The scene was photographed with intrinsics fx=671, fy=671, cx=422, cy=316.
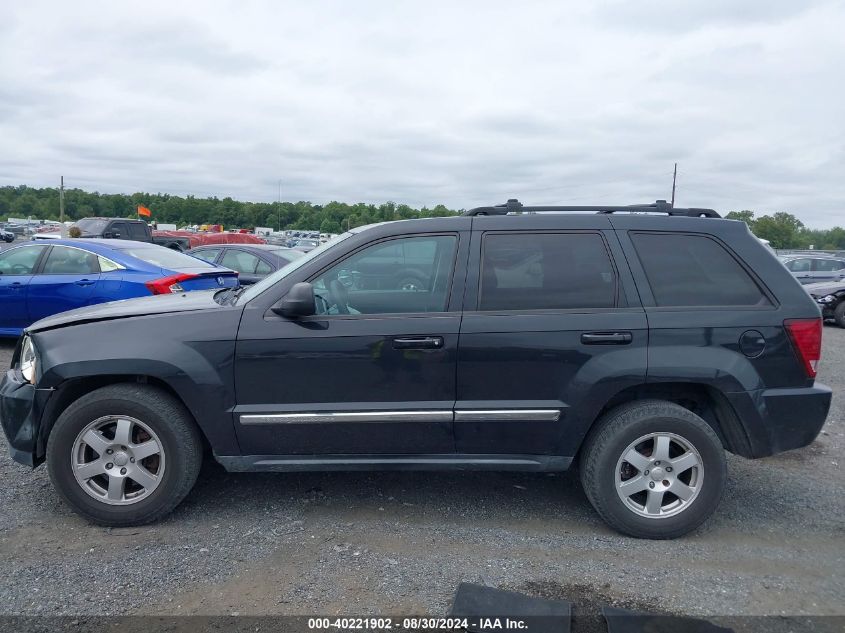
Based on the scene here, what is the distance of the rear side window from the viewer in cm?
381

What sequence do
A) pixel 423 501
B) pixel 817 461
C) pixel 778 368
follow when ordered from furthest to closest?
pixel 817 461 → pixel 423 501 → pixel 778 368

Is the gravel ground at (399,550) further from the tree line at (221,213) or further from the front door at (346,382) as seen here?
the tree line at (221,213)

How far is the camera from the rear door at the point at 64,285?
7.91 metres

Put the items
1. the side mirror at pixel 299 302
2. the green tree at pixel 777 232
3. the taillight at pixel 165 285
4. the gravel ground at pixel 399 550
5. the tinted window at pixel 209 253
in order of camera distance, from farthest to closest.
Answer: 1. the green tree at pixel 777 232
2. the tinted window at pixel 209 253
3. the taillight at pixel 165 285
4. the side mirror at pixel 299 302
5. the gravel ground at pixel 399 550

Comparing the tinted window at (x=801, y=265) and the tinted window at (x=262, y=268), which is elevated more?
the tinted window at (x=801, y=265)

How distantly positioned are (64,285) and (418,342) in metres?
6.03

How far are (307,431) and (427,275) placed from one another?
1.13m

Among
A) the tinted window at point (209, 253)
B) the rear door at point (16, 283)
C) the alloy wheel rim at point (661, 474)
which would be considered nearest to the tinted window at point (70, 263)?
the rear door at point (16, 283)

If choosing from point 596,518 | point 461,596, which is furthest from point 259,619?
point 596,518

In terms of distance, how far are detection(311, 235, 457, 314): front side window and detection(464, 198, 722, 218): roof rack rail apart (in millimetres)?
376

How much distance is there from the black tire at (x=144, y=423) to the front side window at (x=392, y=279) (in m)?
1.02

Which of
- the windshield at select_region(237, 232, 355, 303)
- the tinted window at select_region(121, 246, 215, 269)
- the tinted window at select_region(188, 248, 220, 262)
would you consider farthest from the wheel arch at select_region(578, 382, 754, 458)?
the tinted window at select_region(188, 248, 220, 262)

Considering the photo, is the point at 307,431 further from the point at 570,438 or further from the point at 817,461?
the point at 817,461

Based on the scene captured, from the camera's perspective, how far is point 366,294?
12.9 feet
